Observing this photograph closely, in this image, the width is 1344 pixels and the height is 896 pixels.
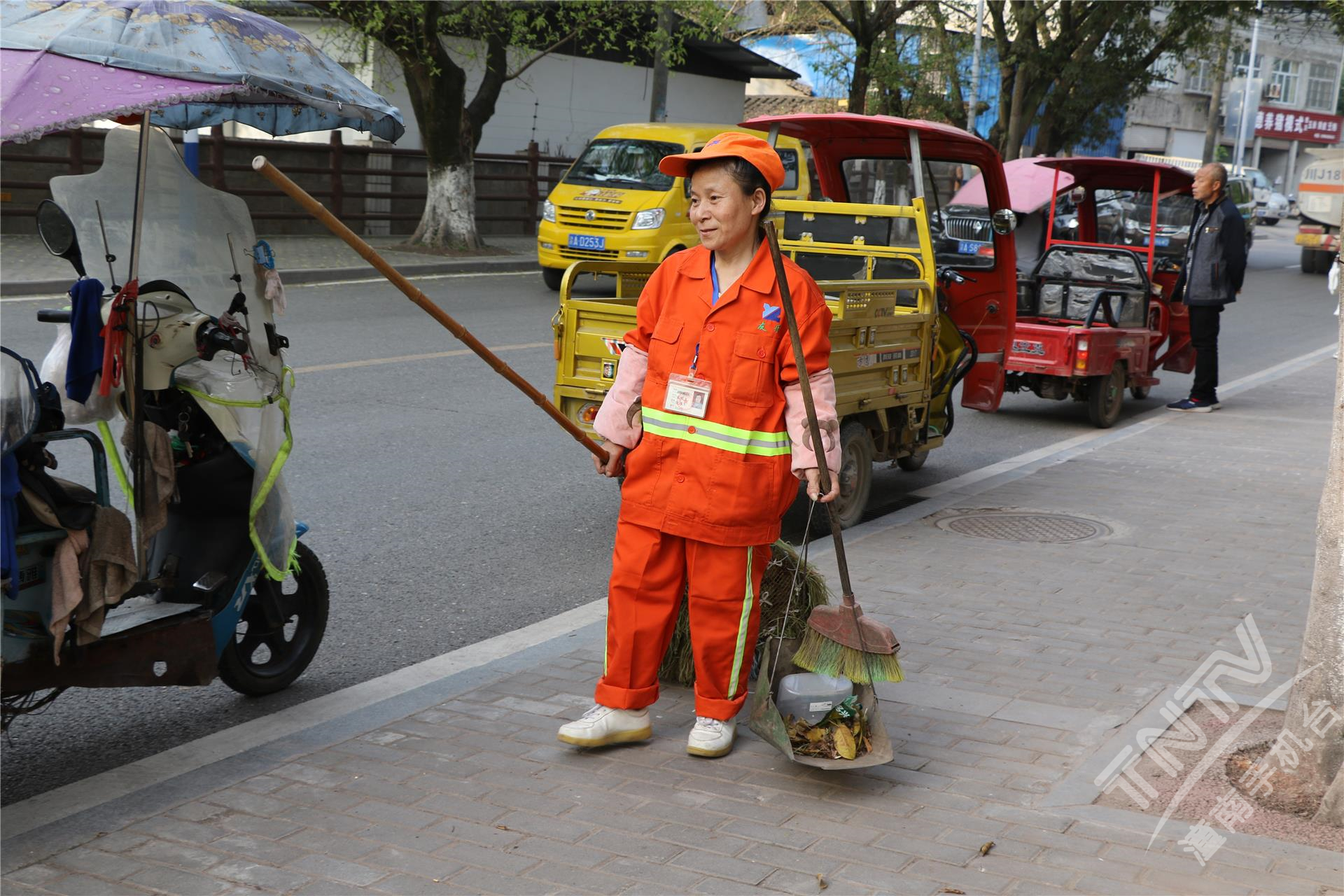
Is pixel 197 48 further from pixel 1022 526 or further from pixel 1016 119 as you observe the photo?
pixel 1016 119

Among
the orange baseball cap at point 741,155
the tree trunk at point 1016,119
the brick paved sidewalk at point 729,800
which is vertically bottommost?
the brick paved sidewalk at point 729,800

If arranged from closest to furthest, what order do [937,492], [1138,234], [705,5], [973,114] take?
1. [937,492]
2. [1138,234]
3. [705,5]
4. [973,114]

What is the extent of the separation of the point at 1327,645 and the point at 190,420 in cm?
350

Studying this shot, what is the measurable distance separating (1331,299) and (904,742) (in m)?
23.0

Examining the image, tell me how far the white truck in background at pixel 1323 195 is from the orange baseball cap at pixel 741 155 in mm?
1887

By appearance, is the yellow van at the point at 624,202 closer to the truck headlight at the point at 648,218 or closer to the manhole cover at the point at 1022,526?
the truck headlight at the point at 648,218

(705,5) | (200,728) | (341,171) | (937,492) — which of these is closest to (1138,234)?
(705,5)

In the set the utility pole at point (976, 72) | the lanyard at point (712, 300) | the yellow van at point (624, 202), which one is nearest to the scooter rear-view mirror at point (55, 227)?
the lanyard at point (712, 300)

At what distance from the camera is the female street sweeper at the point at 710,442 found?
162 inches

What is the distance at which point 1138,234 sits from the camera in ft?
53.6

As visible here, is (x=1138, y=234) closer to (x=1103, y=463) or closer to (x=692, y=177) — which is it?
(x=1103, y=463)

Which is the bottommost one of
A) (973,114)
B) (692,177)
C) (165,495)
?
(165,495)

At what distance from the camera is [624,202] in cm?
1747

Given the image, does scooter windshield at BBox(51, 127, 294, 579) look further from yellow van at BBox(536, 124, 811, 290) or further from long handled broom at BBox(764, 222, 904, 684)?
yellow van at BBox(536, 124, 811, 290)
